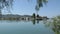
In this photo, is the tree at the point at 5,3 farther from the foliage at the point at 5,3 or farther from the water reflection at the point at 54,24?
the water reflection at the point at 54,24

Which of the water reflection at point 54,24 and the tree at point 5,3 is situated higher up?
the tree at point 5,3

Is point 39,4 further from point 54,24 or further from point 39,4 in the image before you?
point 54,24

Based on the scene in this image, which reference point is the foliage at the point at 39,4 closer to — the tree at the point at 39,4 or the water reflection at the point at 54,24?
the tree at the point at 39,4

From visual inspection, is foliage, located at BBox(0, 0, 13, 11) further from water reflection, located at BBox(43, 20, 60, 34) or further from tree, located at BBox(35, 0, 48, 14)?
water reflection, located at BBox(43, 20, 60, 34)

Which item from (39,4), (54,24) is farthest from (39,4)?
(54,24)

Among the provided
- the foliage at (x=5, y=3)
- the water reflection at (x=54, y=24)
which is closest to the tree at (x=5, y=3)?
the foliage at (x=5, y=3)

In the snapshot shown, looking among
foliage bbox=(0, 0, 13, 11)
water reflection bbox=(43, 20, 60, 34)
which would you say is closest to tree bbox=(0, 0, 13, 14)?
foliage bbox=(0, 0, 13, 11)

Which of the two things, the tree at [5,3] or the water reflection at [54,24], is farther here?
the water reflection at [54,24]

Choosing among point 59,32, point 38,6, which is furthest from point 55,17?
point 38,6

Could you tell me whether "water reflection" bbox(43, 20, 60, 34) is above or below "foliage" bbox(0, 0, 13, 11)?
below

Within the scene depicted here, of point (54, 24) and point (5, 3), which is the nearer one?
point (5, 3)

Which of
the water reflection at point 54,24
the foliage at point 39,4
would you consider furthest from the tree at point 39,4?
the water reflection at point 54,24

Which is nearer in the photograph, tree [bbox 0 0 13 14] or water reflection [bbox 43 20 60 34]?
tree [bbox 0 0 13 14]

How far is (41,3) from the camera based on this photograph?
A: 1693 mm
